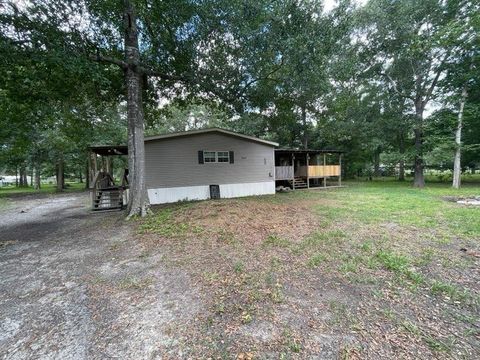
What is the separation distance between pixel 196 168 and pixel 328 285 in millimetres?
9426

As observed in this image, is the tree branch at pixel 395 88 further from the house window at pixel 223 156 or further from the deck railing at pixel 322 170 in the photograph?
the house window at pixel 223 156

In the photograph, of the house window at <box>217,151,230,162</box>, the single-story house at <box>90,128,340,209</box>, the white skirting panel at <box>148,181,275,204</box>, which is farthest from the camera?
the house window at <box>217,151,230,162</box>

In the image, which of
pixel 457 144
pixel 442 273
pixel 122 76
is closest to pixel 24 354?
pixel 442 273

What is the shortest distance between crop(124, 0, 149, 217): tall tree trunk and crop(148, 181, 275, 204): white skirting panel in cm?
292

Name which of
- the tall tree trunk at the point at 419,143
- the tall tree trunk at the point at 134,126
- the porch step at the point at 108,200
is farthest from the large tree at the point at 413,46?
the porch step at the point at 108,200

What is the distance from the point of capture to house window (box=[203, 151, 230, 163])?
11992 millimetres

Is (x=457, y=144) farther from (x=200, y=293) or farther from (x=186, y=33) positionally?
(x=200, y=293)

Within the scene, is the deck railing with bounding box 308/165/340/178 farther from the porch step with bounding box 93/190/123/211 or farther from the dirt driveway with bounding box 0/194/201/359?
the dirt driveway with bounding box 0/194/201/359

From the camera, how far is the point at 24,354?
6.73 feet

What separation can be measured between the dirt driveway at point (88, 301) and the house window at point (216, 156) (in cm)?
710

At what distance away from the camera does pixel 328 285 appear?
3127 mm

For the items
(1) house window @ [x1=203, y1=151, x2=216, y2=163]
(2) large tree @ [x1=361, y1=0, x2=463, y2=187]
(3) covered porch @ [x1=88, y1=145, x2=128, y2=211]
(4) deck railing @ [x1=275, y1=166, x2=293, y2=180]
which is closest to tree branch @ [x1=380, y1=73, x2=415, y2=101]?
(2) large tree @ [x1=361, y1=0, x2=463, y2=187]

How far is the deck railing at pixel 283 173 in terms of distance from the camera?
50.0 feet

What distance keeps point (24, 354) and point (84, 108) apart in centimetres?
1247
